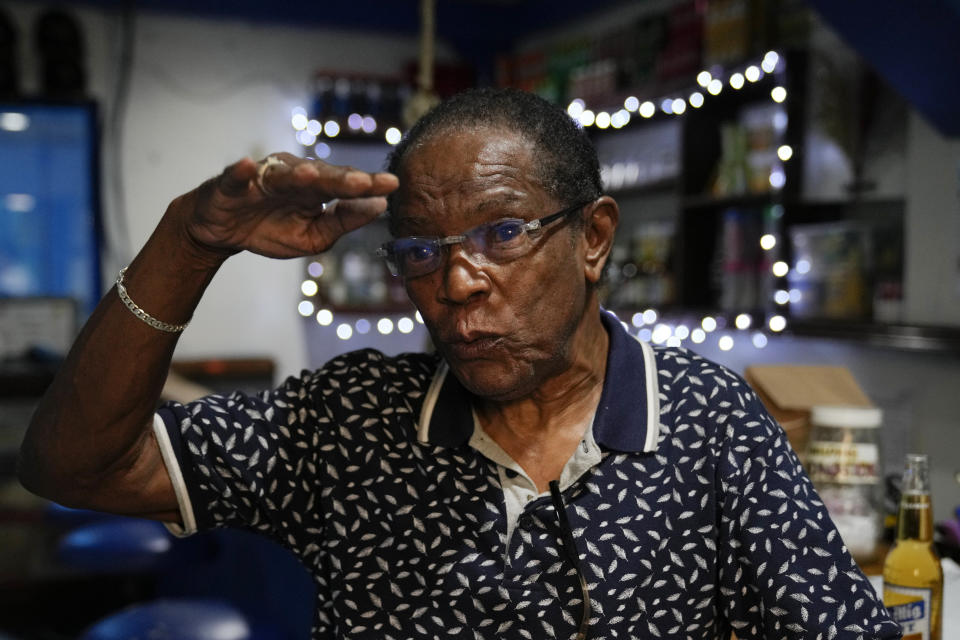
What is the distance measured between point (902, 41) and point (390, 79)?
3489mm

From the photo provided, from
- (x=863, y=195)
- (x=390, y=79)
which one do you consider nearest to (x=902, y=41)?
(x=863, y=195)

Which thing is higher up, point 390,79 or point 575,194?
point 390,79

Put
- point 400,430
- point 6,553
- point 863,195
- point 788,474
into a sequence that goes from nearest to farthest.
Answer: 1. point 788,474
2. point 400,430
3. point 863,195
4. point 6,553

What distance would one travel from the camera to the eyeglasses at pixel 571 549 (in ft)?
3.85

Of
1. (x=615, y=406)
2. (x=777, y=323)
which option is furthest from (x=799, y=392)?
(x=777, y=323)

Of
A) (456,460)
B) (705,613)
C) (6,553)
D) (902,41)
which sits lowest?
(6,553)

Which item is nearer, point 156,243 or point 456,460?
point 156,243

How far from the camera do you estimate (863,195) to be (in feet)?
10.7

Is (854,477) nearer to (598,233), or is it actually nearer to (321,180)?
(598,233)

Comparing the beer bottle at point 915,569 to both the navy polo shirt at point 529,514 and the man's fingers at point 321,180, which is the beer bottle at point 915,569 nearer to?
the navy polo shirt at point 529,514

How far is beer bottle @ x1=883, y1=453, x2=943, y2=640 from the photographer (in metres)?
1.34

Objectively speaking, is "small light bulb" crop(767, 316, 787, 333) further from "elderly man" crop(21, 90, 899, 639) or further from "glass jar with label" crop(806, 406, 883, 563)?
"elderly man" crop(21, 90, 899, 639)

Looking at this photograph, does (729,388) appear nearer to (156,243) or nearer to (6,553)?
(156,243)

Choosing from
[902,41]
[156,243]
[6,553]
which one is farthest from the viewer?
[6,553]
